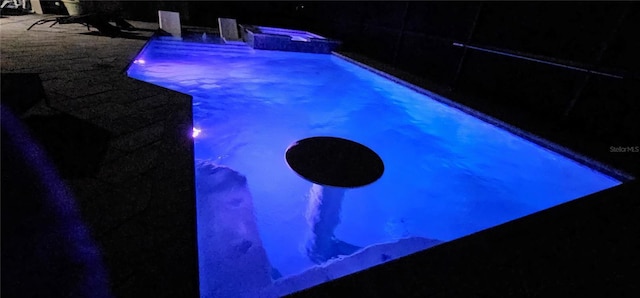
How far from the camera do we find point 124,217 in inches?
72.0

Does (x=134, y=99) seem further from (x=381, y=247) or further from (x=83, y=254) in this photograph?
(x=381, y=247)

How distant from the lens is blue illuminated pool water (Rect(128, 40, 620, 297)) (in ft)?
10.0

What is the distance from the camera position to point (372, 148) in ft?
15.8

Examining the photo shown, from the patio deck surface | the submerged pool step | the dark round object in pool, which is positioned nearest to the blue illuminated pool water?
the dark round object in pool

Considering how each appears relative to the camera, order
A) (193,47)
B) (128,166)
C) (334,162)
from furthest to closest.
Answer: (193,47) → (334,162) → (128,166)

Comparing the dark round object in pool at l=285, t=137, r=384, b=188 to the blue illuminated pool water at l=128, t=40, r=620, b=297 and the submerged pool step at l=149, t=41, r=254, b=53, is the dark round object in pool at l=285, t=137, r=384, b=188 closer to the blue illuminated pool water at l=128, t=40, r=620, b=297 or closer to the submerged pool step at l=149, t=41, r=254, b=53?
the blue illuminated pool water at l=128, t=40, r=620, b=297

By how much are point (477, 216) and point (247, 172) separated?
9.78ft

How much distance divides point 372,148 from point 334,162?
154 cm

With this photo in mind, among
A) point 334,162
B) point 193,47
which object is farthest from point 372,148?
point 193,47

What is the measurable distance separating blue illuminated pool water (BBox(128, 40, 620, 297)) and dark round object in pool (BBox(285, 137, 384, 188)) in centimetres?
25

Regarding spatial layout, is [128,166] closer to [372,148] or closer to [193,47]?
[372,148]

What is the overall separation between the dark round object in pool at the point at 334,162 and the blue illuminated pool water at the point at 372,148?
0.83 ft

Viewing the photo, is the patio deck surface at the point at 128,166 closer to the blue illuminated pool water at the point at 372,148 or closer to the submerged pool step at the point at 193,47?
the blue illuminated pool water at the point at 372,148

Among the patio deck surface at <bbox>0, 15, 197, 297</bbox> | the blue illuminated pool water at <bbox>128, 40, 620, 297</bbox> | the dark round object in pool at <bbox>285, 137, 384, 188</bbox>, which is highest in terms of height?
the patio deck surface at <bbox>0, 15, 197, 297</bbox>
